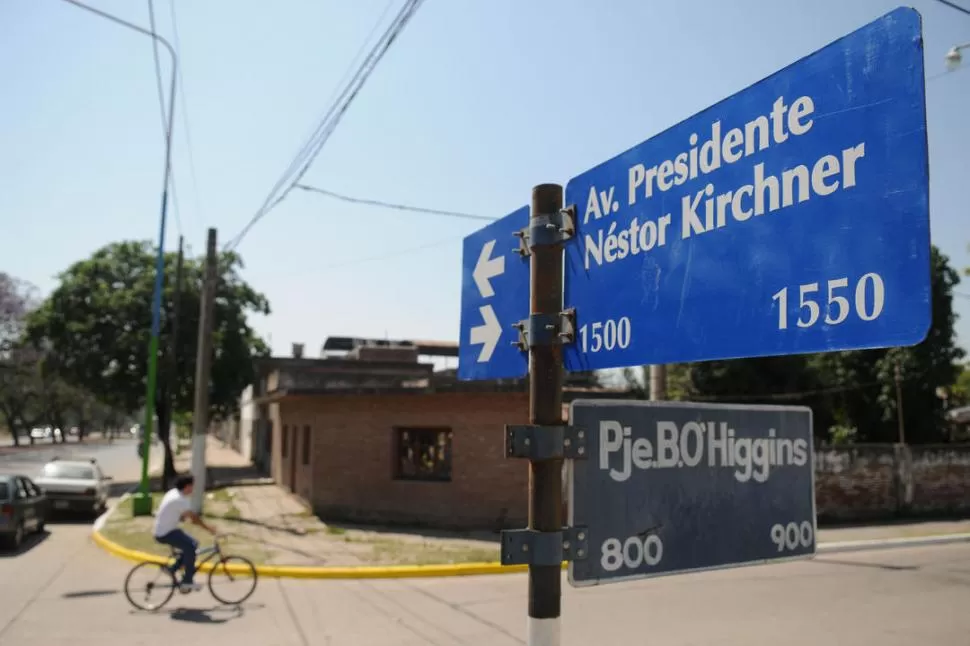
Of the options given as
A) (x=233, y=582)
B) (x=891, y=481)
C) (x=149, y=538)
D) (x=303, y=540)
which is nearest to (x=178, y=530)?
(x=233, y=582)

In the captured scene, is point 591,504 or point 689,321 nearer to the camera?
point 689,321

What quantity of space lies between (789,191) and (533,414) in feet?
3.95

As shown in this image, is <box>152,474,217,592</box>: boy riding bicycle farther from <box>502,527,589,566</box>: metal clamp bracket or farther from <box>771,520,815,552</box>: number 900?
<box>771,520,815,552</box>: number 900

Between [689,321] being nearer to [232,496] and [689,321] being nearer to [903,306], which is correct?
[903,306]

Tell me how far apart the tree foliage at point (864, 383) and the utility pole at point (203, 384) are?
21818 mm

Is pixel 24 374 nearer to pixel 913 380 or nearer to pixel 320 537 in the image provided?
pixel 320 537

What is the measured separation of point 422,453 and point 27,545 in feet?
28.2

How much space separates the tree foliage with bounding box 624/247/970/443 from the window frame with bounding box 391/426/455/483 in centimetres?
1785

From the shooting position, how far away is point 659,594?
35.6 feet

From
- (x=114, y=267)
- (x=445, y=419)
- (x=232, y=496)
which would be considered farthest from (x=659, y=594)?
(x=114, y=267)

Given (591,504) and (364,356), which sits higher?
(364,356)

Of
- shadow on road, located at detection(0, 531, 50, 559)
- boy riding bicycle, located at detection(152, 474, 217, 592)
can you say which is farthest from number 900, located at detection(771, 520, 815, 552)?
shadow on road, located at detection(0, 531, 50, 559)

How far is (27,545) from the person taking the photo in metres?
14.7

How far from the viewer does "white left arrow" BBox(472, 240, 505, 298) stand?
129 inches
